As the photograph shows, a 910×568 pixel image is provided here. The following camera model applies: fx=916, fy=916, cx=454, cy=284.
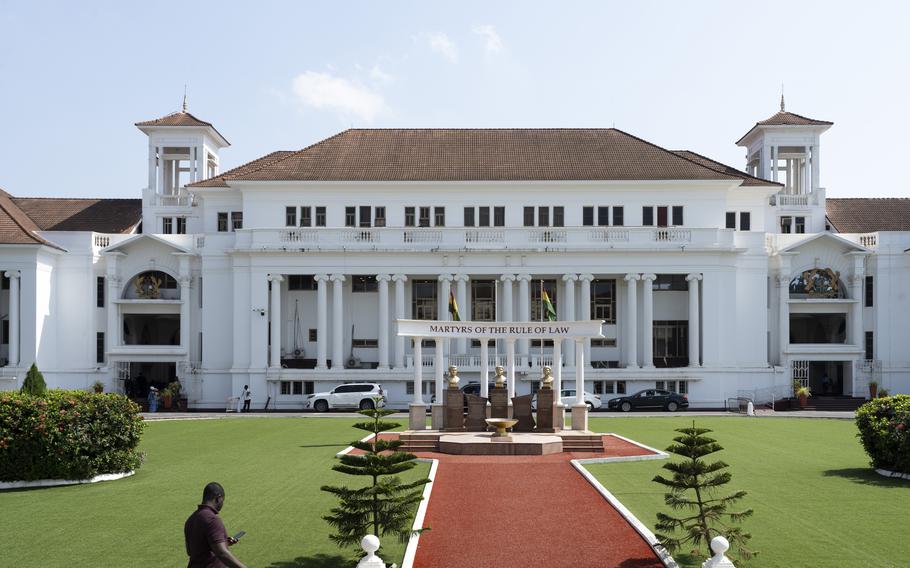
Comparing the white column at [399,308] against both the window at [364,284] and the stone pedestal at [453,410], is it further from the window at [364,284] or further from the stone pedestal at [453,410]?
the stone pedestal at [453,410]

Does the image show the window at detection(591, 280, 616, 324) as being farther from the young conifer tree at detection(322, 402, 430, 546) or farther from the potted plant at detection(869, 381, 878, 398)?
the young conifer tree at detection(322, 402, 430, 546)

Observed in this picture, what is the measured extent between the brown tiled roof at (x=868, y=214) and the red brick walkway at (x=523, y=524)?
137 ft

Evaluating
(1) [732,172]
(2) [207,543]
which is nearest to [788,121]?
(1) [732,172]

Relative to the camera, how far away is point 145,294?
52.9 m

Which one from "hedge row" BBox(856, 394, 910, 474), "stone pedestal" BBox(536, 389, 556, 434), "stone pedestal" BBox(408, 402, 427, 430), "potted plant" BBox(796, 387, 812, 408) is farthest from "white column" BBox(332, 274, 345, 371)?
"hedge row" BBox(856, 394, 910, 474)

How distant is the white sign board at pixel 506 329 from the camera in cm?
3167

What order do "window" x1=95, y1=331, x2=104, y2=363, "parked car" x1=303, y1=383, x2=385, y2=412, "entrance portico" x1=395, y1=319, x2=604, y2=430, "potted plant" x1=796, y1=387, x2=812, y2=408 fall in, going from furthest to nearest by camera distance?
"window" x1=95, y1=331, x2=104, y2=363
"potted plant" x1=796, y1=387, x2=812, y2=408
"parked car" x1=303, y1=383, x2=385, y2=412
"entrance portico" x1=395, y1=319, x2=604, y2=430

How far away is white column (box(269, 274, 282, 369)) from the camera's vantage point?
50594 mm

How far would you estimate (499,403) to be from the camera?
31141 mm

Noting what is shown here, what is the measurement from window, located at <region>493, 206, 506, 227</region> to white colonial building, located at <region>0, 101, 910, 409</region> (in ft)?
0.38

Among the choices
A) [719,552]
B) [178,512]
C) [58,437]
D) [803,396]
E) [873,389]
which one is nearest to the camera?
[719,552]

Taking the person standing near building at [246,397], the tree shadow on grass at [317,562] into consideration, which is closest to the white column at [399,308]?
the person standing near building at [246,397]

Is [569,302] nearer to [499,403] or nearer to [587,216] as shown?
[587,216]

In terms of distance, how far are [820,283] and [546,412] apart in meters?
28.9
